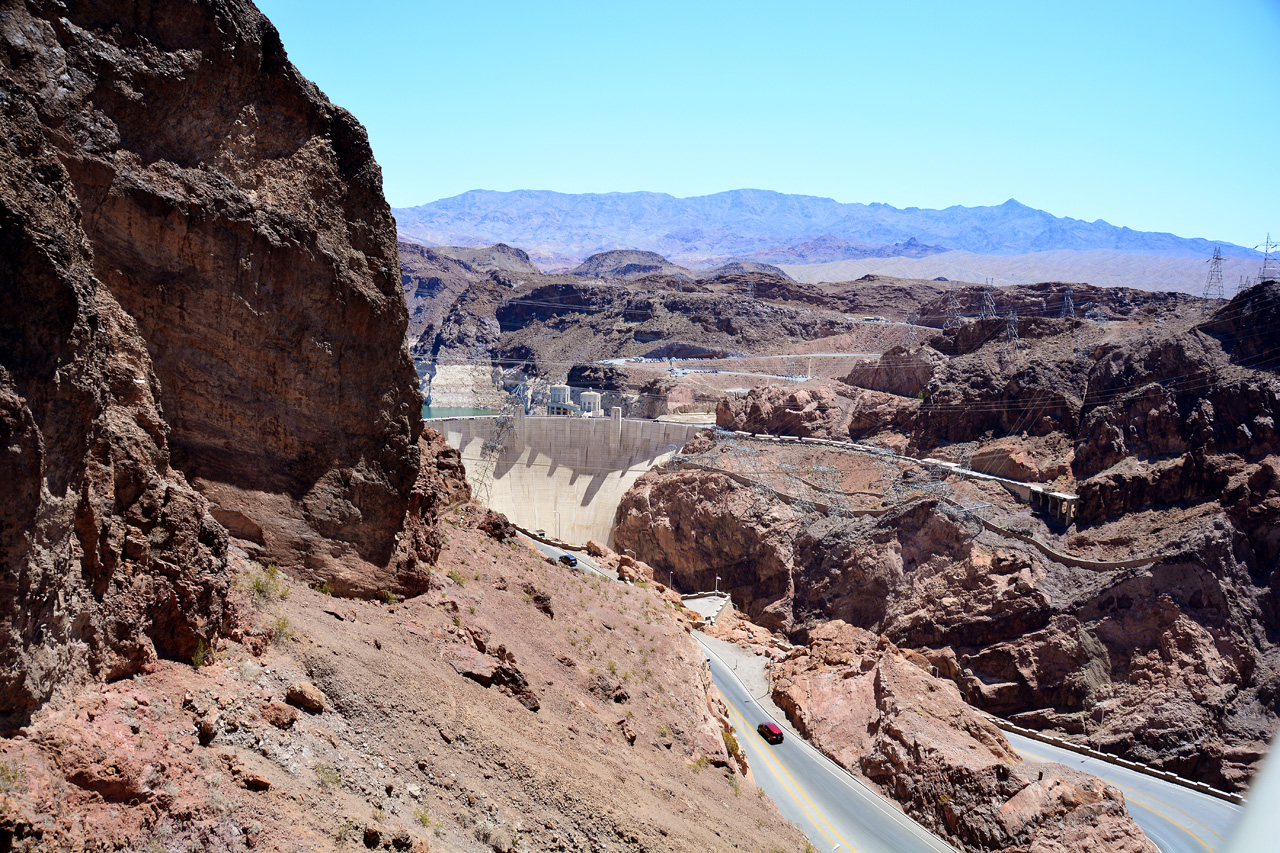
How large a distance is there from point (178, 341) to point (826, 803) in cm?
1832

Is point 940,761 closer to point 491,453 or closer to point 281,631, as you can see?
point 281,631

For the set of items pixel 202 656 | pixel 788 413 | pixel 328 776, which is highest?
pixel 202 656

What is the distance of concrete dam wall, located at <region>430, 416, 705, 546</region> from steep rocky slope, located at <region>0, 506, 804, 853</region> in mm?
40009

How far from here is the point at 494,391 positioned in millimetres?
123062

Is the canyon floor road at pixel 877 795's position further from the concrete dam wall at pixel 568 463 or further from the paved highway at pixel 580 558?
the concrete dam wall at pixel 568 463

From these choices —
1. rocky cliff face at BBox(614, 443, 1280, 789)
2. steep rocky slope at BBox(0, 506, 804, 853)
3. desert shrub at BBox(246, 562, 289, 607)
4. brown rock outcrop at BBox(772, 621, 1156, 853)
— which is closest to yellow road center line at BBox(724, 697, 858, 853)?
brown rock outcrop at BBox(772, 621, 1156, 853)

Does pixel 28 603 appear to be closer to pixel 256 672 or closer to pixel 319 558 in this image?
pixel 256 672

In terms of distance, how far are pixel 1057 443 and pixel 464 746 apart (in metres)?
50.5

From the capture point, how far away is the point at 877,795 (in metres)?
23.2

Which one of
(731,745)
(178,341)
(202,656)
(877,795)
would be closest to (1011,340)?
(877,795)

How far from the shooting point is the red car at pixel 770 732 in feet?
87.2

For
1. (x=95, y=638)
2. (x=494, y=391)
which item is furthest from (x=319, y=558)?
(x=494, y=391)

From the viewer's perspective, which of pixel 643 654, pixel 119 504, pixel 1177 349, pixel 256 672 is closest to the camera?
pixel 119 504

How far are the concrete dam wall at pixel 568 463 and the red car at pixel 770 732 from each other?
106 feet
